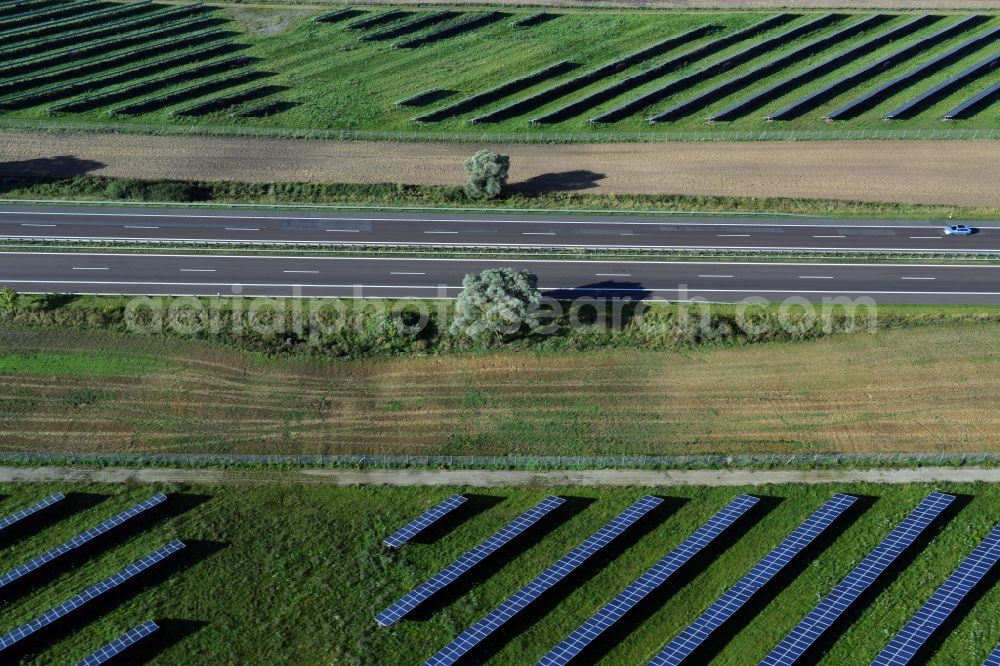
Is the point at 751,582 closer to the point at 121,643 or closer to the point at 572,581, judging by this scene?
the point at 572,581

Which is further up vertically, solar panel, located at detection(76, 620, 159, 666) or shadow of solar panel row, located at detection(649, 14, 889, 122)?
shadow of solar panel row, located at detection(649, 14, 889, 122)

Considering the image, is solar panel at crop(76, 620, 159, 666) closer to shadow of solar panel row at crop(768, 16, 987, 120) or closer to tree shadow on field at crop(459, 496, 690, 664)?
tree shadow on field at crop(459, 496, 690, 664)

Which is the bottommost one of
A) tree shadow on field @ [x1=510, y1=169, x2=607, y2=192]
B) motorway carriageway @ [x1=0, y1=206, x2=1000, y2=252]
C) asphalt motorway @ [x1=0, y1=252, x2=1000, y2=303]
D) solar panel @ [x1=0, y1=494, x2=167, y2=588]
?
solar panel @ [x1=0, y1=494, x2=167, y2=588]

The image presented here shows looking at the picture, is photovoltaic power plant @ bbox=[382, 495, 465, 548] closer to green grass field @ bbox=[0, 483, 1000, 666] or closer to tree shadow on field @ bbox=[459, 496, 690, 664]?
green grass field @ bbox=[0, 483, 1000, 666]

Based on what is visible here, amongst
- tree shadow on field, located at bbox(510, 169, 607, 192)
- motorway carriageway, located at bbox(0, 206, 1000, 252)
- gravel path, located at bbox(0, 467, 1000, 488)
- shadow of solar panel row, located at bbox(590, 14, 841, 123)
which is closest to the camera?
gravel path, located at bbox(0, 467, 1000, 488)

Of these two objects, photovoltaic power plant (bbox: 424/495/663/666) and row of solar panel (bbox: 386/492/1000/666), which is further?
row of solar panel (bbox: 386/492/1000/666)

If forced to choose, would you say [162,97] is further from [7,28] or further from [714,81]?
[714,81]

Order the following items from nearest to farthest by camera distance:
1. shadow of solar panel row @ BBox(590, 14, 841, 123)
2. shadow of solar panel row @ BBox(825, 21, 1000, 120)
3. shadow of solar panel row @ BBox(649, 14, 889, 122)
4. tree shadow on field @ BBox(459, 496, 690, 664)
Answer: tree shadow on field @ BBox(459, 496, 690, 664), shadow of solar panel row @ BBox(825, 21, 1000, 120), shadow of solar panel row @ BBox(590, 14, 841, 123), shadow of solar panel row @ BBox(649, 14, 889, 122)

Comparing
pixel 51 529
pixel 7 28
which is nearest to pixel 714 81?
pixel 51 529

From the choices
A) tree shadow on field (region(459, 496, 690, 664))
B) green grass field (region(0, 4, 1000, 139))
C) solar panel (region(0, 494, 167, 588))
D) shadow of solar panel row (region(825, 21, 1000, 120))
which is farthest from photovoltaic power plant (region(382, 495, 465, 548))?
shadow of solar panel row (region(825, 21, 1000, 120))
